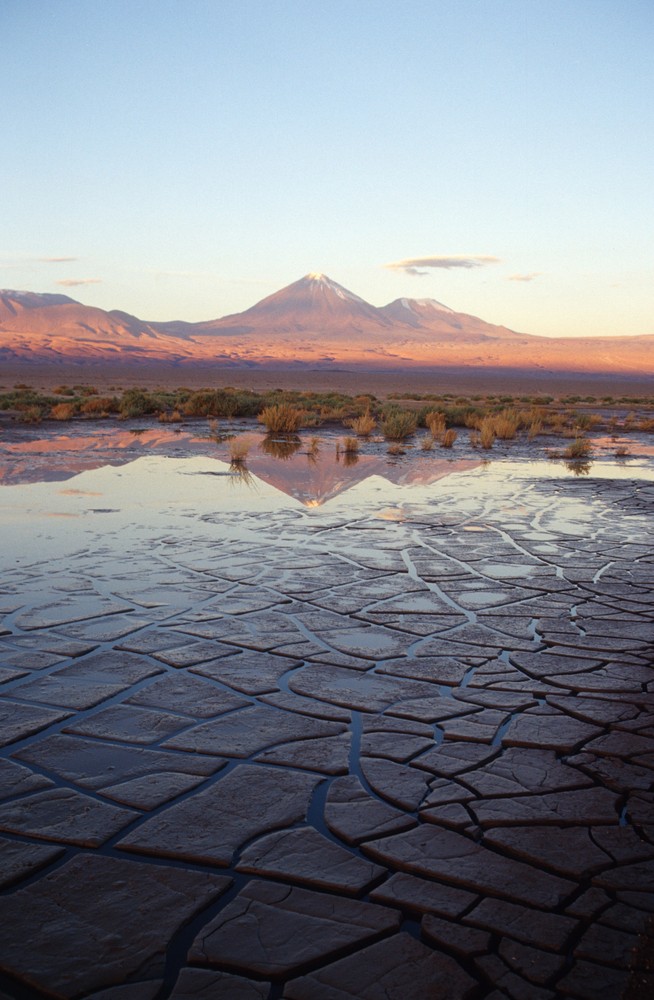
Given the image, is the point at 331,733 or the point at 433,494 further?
the point at 433,494

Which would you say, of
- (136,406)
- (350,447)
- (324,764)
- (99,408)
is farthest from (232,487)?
(99,408)

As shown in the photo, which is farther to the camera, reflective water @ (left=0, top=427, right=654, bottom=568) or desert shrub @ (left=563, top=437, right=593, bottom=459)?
desert shrub @ (left=563, top=437, right=593, bottom=459)

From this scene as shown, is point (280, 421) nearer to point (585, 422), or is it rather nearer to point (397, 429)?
point (397, 429)

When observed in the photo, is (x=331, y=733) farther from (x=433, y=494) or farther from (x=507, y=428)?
(x=507, y=428)

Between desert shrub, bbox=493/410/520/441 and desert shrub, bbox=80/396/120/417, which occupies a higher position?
desert shrub, bbox=80/396/120/417

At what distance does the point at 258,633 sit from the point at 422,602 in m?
1.48

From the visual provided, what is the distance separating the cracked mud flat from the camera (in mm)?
2479

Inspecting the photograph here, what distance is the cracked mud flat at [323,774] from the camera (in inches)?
97.6

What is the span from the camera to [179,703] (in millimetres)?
4336

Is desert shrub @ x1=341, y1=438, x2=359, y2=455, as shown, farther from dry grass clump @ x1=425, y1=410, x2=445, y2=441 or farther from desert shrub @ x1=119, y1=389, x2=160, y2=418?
desert shrub @ x1=119, y1=389, x2=160, y2=418

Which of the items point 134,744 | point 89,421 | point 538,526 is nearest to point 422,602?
point 134,744

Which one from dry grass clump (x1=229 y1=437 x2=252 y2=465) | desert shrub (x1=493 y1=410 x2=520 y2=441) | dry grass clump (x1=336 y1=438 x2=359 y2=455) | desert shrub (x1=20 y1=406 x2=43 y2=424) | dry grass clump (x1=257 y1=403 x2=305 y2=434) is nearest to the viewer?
dry grass clump (x1=229 y1=437 x2=252 y2=465)

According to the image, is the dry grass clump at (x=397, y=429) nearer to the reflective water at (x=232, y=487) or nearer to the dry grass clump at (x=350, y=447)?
the reflective water at (x=232, y=487)

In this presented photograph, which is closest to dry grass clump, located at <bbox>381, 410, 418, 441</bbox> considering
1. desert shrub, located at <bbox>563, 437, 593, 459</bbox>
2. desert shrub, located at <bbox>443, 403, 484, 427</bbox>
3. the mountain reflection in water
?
the mountain reflection in water
